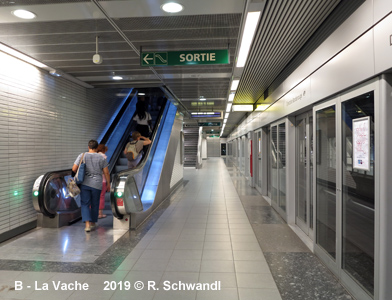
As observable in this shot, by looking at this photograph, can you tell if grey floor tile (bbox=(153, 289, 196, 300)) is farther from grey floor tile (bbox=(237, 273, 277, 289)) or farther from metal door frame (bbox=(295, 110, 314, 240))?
metal door frame (bbox=(295, 110, 314, 240))

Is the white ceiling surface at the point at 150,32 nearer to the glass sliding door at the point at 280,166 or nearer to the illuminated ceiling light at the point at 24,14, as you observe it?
the illuminated ceiling light at the point at 24,14

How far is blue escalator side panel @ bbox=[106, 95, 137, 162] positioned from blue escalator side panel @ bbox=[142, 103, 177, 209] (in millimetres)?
1214

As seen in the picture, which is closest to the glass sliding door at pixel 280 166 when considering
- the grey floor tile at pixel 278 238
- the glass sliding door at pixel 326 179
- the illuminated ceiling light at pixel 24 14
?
the grey floor tile at pixel 278 238

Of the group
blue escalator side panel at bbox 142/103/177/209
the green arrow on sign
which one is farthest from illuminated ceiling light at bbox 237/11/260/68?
blue escalator side panel at bbox 142/103/177/209

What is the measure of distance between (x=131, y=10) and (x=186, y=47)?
130 cm

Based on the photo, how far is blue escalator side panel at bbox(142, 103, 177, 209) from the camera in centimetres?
630

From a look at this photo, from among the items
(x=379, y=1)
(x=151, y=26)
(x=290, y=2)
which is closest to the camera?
(x=379, y=1)

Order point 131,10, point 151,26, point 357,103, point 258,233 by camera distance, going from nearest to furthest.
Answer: point 357,103 → point 131,10 → point 151,26 → point 258,233

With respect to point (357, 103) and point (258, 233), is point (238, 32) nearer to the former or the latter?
point (357, 103)

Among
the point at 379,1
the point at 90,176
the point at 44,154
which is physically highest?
the point at 379,1

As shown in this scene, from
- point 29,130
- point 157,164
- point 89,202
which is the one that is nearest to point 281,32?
point 89,202

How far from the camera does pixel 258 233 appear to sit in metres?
4.49

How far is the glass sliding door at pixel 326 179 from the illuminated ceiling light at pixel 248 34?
1.29 meters

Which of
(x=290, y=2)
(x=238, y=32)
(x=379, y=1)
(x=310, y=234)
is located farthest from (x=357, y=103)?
(x=310, y=234)
